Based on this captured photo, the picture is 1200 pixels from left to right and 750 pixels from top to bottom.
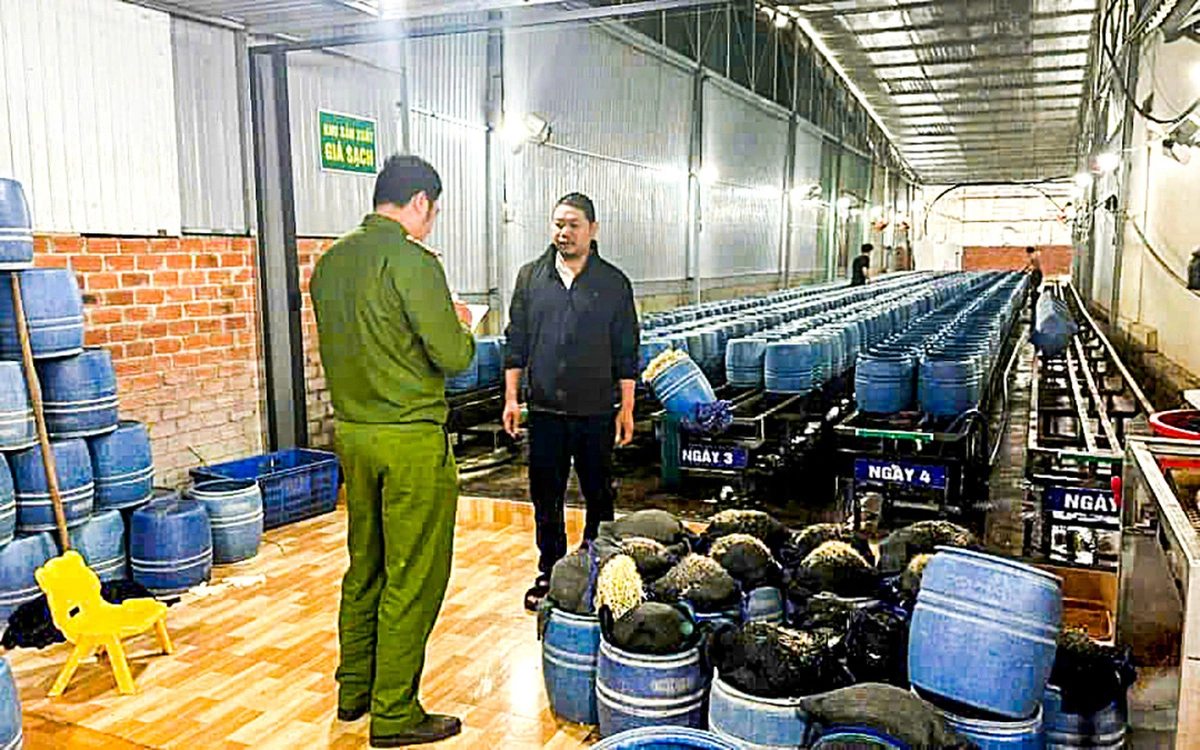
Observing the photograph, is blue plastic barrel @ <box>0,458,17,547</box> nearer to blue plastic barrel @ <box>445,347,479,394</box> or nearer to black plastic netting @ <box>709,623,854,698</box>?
black plastic netting @ <box>709,623,854,698</box>

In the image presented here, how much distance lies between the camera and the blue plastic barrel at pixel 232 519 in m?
4.32

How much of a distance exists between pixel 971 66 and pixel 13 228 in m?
15.2

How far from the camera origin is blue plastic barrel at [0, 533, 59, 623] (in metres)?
3.50

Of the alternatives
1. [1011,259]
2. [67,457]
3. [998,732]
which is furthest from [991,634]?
[1011,259]

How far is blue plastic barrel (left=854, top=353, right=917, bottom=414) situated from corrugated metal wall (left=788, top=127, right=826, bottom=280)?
12931 mm

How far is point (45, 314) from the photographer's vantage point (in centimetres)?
365

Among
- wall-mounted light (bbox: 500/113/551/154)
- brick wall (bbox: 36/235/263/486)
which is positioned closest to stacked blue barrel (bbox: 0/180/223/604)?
brick wall (bbox: 36/235/263/486)

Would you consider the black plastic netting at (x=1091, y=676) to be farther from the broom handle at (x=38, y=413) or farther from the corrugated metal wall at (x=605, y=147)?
the corrugated metal wall at (x=605, y=147)

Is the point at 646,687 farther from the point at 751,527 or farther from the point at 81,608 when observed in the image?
the point at 81,608

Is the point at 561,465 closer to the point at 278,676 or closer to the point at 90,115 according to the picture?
the point at 278,676

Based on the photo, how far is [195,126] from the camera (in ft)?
16.3

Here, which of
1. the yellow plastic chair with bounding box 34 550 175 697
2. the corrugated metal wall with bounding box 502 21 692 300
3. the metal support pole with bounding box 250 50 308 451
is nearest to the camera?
the yellow plastic chair with bounding box 34 550 175 697

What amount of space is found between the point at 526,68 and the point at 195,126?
4.37 m

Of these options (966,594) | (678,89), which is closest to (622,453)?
(966,594)
